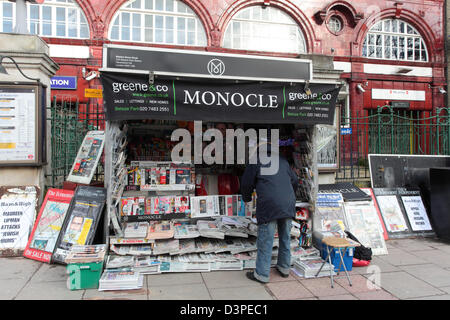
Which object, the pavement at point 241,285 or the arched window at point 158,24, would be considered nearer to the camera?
the pavement at point 241,285

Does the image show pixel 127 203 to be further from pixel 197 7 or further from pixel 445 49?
pixel 445 49

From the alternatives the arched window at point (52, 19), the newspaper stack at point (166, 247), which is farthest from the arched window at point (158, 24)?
the newspaper stack at point (166, 247)

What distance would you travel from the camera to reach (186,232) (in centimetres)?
489

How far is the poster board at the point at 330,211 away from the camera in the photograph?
5500 mm

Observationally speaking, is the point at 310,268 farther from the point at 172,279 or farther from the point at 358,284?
the point at 172,279

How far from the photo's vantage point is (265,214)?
4.25m

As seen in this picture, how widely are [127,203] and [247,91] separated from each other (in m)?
2.45

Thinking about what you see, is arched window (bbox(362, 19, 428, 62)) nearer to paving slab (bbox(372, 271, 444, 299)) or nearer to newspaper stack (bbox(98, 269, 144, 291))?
paving slab (bbox(372, 271, 444, 299))

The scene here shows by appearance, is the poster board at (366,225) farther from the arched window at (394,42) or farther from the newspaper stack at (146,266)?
the arched window at (394,42)

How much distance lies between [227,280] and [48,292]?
85.6 inches

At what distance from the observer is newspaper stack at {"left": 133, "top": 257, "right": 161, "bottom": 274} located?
4.50m

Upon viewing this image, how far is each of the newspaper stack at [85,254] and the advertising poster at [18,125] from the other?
207 centimetres

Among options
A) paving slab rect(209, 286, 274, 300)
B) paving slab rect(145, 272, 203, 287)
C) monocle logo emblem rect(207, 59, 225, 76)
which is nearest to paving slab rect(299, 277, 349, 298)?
paving slab rect(209, 286, 274, 300)

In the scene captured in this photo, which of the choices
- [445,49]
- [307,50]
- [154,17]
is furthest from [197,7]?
[445,49]
